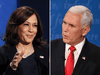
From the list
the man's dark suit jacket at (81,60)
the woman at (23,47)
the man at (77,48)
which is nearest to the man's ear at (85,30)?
the man at (77,48)

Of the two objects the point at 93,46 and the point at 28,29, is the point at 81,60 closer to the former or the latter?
the point at 93,46

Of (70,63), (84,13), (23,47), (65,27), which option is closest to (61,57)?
(70,63)

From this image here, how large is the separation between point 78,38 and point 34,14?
68 centimetres

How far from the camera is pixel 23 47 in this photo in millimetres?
1881

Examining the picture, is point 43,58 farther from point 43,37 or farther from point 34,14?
point 34,14

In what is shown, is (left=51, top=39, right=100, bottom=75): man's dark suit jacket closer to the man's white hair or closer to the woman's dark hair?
the man's white hair

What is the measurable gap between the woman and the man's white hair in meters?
0.53

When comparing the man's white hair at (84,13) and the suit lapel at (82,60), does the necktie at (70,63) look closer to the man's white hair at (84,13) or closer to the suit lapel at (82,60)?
the suit lapel at (82,60)

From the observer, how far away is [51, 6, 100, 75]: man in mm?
1705

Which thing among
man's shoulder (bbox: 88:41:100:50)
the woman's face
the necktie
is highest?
the woman's face

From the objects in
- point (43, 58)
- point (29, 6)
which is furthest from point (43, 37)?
point (29, 6)

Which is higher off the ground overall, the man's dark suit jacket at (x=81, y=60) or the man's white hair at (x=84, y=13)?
the man's white hair at (x=84, y=13)

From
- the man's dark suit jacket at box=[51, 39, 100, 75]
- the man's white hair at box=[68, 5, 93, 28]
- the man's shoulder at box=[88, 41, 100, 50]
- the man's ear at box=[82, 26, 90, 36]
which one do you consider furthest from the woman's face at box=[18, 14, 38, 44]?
the man's shoulder at box=[88, 41, 100, 50]

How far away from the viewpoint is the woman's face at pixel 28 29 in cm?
182
